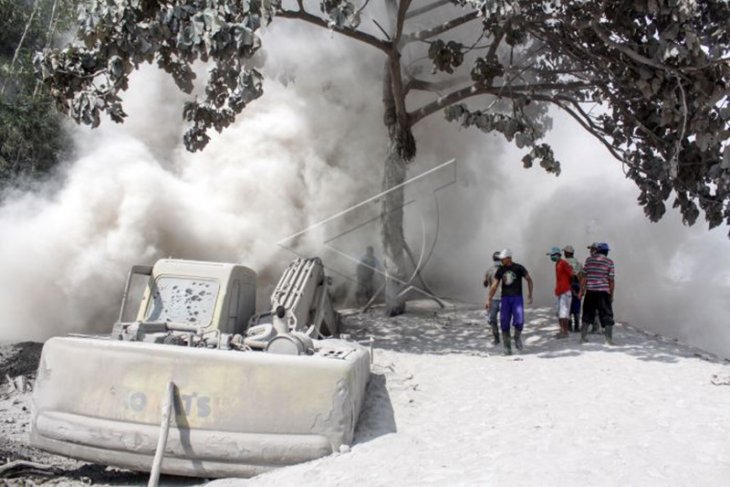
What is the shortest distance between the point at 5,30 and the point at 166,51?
29.4 ft

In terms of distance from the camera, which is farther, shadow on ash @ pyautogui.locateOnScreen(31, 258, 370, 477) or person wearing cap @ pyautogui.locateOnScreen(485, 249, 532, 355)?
person wearing cap @ pyautogui.locateOnScreen(485, 249, 532, 355)

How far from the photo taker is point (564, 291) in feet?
36.9

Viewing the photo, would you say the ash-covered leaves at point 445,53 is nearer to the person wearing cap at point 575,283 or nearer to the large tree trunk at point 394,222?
the large tree trunk at point 394,222

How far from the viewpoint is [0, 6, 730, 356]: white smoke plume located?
14.7 metres

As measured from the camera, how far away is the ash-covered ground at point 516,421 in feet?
17.5

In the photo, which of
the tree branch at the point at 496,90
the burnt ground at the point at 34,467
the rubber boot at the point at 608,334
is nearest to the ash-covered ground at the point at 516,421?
the burnt ground at the point at 34,467

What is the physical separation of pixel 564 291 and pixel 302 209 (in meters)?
8.47

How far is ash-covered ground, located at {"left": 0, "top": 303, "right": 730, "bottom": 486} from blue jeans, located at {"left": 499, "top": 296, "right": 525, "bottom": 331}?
496mm

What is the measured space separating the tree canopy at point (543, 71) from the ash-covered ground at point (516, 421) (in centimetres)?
299

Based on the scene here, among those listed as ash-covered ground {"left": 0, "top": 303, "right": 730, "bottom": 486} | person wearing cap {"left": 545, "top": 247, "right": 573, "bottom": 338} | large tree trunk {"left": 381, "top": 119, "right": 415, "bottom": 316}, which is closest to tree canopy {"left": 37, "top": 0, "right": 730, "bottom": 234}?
large tree trunk {"left": 381, "top": 119, "right": 415, "bottom": 316}

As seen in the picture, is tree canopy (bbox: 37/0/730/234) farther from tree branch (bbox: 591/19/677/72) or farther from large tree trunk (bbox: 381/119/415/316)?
large tree trunk (bbox: 381/119/415/316)

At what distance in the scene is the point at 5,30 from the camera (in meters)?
16.6

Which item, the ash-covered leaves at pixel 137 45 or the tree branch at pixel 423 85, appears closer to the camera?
the ash-covered leaves at pixel 137 45

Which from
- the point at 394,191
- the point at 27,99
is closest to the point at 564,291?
the point at 394,191
